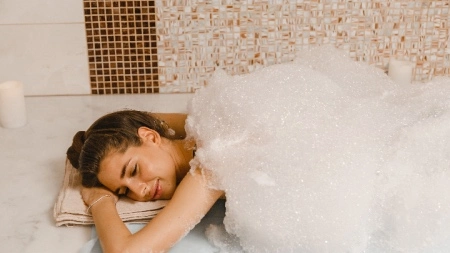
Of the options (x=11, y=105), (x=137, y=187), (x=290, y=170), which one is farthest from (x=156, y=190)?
(x=11, y=105)

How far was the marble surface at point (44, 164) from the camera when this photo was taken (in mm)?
1550

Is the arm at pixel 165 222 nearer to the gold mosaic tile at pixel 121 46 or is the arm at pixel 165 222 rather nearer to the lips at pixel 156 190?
the lips at pixel 156 190

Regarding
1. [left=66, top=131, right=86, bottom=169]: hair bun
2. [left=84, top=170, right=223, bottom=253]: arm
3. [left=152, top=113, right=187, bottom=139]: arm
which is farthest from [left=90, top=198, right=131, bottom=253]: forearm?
[left=152, top=113, right=187, bottom=139]: arm

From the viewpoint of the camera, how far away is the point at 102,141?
1.60 meters

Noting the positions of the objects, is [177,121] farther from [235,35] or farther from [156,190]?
[235,35]

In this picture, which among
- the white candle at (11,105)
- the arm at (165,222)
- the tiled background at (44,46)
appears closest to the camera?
the arm at (165,222)

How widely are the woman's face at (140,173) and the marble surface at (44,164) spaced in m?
0.13

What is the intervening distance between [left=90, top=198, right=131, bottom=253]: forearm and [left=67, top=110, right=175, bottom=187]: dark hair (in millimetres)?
86

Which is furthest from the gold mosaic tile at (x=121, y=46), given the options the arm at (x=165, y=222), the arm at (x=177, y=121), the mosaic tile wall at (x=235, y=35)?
the arm at (x=165, y=222)

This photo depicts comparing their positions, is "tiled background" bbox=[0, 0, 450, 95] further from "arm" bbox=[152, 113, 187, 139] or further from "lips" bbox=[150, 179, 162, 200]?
"lips" bbox=[150, 179, 162, 200]

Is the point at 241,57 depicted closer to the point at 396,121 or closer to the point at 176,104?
the point at 176,104

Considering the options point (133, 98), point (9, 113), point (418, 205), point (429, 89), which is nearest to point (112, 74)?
point (133, 98)

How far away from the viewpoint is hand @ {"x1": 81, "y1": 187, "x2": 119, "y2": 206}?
63.1 inches

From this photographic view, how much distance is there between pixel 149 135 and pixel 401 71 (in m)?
0.96
